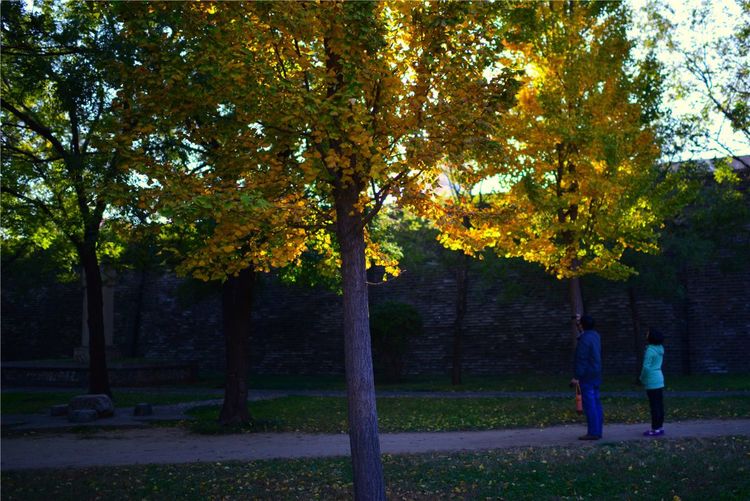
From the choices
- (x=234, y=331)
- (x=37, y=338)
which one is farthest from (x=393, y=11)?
(x=37, y=338)

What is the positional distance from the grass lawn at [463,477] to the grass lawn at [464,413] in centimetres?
298

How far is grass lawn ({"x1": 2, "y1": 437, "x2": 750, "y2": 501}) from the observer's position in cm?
745

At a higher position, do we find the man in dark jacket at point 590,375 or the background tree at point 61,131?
the background tree at point 61,131

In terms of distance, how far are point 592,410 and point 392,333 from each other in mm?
11443

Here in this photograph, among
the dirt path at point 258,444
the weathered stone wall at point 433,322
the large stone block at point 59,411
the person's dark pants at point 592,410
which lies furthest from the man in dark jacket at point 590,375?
the large stone block at point 59,411

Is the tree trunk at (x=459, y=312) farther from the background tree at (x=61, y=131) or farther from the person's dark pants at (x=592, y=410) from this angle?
the person's dark pants at (x=592, y=410)

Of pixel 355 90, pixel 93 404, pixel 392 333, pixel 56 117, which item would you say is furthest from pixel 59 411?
pixel 355 90

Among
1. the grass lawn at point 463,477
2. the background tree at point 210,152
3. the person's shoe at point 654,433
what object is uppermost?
the background tree at point 210,152

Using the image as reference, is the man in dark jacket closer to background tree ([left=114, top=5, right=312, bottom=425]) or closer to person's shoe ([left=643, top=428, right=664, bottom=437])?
person's shoe ([left=643, top=428, right=664, bottom=437])

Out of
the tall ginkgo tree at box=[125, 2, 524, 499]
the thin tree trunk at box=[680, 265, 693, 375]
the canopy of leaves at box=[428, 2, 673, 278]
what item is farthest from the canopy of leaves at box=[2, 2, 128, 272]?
the thin tree trunk at box=[680, 265, 693, 375]

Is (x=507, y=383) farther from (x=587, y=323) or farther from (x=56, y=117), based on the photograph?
(x=56, y=117)

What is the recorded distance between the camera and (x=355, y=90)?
255 inches

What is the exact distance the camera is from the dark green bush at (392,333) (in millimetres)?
21156

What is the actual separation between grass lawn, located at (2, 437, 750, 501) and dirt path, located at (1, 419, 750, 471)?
2.28 ft
